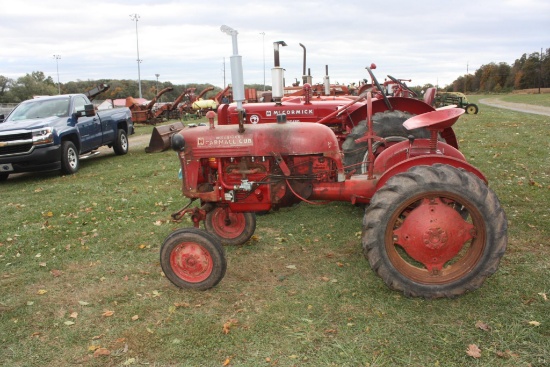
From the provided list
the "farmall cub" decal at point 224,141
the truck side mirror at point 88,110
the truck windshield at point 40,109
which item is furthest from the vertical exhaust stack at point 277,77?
the truck windshield at point 40,109

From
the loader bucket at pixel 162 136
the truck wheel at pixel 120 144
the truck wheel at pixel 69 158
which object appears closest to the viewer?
the truck wheel at pixel 69 158

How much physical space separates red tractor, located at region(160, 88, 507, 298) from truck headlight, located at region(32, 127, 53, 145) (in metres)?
6.37

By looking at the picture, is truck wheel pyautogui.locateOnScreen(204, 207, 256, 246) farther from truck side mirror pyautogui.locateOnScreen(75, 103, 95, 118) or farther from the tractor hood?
truck side mirror pyautogui.locateOnScreen(75, 103, 95, 118)

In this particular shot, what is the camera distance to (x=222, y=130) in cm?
434

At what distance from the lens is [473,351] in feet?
10.0

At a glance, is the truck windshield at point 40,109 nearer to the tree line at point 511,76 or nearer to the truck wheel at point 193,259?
the truck wheel at point 193,259

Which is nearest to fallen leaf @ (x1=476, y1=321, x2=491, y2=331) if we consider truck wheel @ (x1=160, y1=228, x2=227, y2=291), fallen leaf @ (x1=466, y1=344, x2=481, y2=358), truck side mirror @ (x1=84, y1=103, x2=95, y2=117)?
fallen leaf @ (x1=466, y1=344, x2=481, y2=358)

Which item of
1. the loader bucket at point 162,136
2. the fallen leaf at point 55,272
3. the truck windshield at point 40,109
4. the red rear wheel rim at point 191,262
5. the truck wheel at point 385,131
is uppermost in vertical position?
the truck windshield at point 40,109

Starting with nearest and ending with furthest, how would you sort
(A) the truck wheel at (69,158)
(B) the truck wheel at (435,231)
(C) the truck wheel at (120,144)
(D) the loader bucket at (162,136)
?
(B) the truck wheel at (435,231) → (A) the truck wheel at (69,158) → (D) the loader bucket at (162,136) → (C) the truck wheel at (120,144)

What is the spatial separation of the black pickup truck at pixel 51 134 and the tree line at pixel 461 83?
42847mm

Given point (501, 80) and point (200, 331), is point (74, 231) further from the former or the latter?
point (501, 80)

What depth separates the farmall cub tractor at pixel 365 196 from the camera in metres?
3.62

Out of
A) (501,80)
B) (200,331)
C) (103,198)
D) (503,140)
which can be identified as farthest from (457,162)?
(501,80)

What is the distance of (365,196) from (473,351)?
5.80ft
